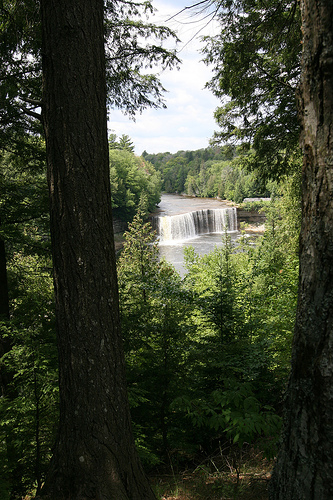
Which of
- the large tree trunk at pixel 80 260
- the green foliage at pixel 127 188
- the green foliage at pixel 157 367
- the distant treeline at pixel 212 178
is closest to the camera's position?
the large tree trunk at pixel 80 260

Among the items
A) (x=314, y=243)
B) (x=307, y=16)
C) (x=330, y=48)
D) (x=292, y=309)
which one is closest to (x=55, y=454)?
(x=314, y=243)

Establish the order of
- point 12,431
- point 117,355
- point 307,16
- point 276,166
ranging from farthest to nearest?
1. point 276,166
2. point 12,431
3. point 117,355
4. point 307,16

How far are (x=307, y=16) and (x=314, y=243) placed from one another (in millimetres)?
1037

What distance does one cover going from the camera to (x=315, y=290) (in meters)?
1.44

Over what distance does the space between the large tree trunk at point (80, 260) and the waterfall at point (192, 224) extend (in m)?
30.3

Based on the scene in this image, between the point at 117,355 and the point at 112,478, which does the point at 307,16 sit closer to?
the point at 117,355

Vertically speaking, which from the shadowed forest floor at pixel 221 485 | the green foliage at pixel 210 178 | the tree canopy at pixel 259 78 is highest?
the green foliage at pixel 210 178

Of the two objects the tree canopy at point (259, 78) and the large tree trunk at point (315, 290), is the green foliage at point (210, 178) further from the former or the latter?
the large tree trunk at point (315, 290)

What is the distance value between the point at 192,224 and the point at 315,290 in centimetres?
3316

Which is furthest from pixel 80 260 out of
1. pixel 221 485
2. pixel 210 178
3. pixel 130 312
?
pixel 210 178

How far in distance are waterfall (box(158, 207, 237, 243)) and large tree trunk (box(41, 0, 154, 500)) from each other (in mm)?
30286

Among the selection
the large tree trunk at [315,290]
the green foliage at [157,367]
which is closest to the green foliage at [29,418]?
the green foliage at [157,367]

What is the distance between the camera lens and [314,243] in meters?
1.44

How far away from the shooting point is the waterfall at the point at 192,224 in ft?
108
